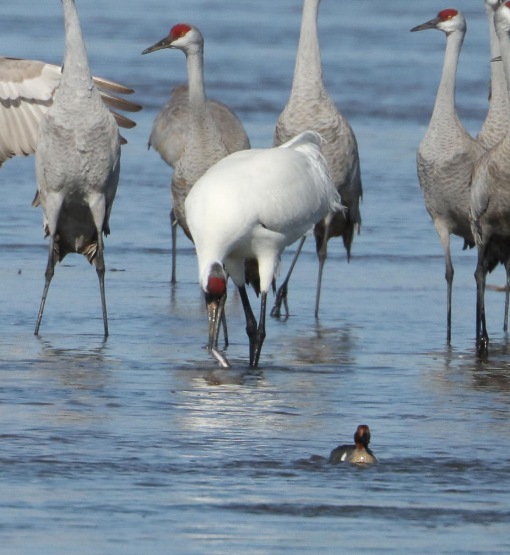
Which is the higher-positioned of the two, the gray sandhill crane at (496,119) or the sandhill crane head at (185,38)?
Result: the sandhill crane head at (185,38)

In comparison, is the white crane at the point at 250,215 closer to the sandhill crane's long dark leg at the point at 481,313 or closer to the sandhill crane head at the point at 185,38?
the sandhill crane's long dark leg at the point at 481,313

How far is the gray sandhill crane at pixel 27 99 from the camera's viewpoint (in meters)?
Result: 10.3

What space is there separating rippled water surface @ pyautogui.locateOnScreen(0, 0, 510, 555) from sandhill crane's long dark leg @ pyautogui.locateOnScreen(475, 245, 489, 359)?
80 mm

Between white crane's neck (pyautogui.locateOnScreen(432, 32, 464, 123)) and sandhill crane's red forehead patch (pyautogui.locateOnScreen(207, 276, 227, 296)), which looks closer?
sandhill crane's red forehead patch (pyautogui.locateOnScreen(207, 276, 227, 296))

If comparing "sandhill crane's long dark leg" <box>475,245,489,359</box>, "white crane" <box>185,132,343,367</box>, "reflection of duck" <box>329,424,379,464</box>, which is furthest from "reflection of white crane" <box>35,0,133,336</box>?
Result: "reflection of duck" <box>329,424,379,464</box>

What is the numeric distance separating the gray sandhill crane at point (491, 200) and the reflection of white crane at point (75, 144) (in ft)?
7.14

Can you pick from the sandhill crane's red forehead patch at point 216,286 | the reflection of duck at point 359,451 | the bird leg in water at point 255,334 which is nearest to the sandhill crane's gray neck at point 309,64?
the bird leg in water at point 255,334

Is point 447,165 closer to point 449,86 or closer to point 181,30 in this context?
point 449,86

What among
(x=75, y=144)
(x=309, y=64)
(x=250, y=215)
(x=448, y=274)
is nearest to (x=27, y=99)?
(x=75, y=144)

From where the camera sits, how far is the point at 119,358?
8.27 metres

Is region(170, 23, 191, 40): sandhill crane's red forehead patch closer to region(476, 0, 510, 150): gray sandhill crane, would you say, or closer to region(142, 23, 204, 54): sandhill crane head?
region(142, 23, 204, 54): sandhill crane head

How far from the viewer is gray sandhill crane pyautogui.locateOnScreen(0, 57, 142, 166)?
10328mm

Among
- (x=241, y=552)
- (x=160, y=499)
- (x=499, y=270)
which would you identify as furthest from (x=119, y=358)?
(x=499, y=270)

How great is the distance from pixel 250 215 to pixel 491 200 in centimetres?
151
